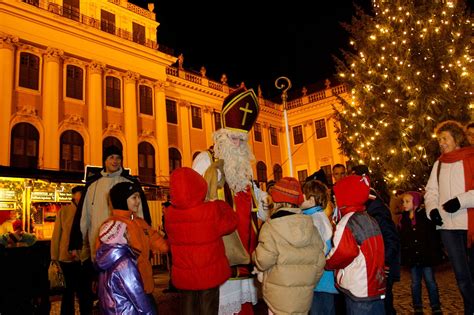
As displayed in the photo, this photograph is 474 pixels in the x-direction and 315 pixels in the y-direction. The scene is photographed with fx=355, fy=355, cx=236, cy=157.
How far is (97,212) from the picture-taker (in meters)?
4.57

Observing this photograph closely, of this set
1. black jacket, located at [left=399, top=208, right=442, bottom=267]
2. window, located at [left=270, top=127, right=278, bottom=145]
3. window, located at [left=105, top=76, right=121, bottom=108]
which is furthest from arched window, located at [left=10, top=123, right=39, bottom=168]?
window, located at [left=270, top=127, right=278, bottom=145]

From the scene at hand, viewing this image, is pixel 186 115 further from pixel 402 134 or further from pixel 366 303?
pixel 366 303

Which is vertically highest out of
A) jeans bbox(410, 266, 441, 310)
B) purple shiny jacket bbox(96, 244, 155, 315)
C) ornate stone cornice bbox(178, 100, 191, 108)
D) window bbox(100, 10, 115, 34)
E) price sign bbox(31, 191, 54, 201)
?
window bbox(100, 10, 115, 34)

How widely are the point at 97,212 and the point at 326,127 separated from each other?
31.7 meters

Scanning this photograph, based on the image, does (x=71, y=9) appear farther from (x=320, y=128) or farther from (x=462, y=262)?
(x=462, y=262)

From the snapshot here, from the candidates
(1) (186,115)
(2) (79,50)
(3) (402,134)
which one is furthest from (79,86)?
(3) (402,134)

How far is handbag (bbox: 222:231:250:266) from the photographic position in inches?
146

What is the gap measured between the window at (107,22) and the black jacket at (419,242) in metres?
22.1

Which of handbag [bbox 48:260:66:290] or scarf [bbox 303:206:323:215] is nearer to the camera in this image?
scarf [bbox 303:206:323:215]

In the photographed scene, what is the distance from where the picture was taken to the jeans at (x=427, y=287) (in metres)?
5.19

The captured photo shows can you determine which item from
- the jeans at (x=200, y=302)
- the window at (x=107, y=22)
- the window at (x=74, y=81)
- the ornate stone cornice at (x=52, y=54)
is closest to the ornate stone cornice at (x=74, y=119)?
the window at (x=74, y=81)

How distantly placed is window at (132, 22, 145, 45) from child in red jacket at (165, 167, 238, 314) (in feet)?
77.1

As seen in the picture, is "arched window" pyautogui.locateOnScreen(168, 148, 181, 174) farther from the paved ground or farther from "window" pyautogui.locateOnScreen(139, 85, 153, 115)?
the paved ground

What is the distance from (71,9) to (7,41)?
4.89 meters
